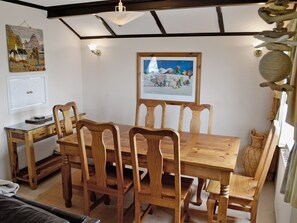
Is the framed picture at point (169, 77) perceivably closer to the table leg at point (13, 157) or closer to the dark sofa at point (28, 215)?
the table leg at point (13, 157)

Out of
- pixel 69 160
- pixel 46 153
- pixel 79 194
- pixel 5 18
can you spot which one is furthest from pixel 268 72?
pixel 46 153

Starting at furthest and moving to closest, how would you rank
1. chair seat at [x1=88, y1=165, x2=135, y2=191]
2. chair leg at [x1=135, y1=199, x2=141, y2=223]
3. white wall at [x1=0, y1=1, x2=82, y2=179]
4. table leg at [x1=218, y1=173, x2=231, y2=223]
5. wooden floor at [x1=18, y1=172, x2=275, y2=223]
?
1. white wall at [x1=0, y1=1, x2=82, y2=179]
2. wooden floor at [x1=18, y1=172, x2=275, y2=223]
3. chair seat at [x1=88, y1=165, x2=135, y2=191]
4. chair leg at [x1=135, y1=199, x2=141, y2=223]
5. table leg at [x1=218, y1=173, x2=231, y2=223]

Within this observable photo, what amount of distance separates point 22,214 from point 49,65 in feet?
9.86

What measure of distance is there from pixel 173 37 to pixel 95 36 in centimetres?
140

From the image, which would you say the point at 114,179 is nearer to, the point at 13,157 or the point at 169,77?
the point at 13,157

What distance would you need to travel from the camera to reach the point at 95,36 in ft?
14.7

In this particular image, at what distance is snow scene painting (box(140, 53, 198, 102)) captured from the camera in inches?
156

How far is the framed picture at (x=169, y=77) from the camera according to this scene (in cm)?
394

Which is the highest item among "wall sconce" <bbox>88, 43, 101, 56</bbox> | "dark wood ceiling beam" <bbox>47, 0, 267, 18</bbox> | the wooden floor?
"dark wood ceiling beam" <bbox>47, 0, 267, 18</bbox>

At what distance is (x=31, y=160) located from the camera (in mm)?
3258

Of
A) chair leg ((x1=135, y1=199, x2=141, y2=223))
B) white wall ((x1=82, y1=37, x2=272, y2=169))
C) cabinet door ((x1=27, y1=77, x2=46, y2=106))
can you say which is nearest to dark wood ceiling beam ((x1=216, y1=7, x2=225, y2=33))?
white wall ((x1=82, y1=37, x2=272, y2=169))

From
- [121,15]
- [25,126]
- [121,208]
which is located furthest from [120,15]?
[25,126]

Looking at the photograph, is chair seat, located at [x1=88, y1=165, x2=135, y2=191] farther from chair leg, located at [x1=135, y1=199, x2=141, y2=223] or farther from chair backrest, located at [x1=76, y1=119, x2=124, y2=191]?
chair leg, located at [x1=135, y1=199, x2=141, y2=223]

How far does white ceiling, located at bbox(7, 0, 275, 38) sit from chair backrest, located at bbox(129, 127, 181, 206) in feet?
6.34
